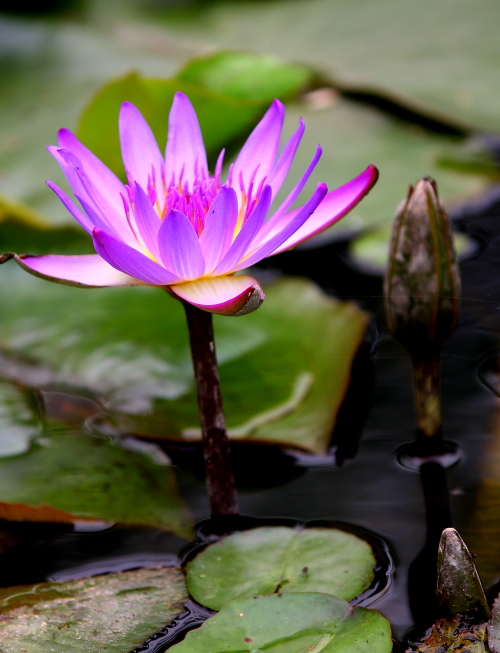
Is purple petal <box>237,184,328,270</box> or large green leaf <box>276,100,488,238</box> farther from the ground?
large green leaf <box>276,100,488,238</box>

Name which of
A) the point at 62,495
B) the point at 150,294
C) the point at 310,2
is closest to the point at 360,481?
the point at 62,495

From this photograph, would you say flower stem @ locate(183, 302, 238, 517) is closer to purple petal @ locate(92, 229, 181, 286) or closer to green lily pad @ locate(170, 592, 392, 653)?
purple petal @ locate(92, 229, 181, 286)

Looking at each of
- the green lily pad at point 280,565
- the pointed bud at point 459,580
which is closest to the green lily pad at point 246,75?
the green lily pad at point 280,565

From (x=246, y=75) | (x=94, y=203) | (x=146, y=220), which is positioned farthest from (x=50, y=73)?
(x=146, y=220)

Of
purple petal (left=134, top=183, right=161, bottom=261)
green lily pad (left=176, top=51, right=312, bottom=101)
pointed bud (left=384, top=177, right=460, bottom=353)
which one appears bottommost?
pointed bud (left=384, top=177, right=460, bottom=353)

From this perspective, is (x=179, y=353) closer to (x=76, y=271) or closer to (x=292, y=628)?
(x=76, y=271)

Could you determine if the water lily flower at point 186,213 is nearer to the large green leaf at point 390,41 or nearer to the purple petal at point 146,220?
the purple petal at point 146,220

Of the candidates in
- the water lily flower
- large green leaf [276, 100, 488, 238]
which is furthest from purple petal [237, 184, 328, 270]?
large green leaf [276, 100, 488, 238]

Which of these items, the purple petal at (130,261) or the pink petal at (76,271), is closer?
the purple petal at (130,261)
